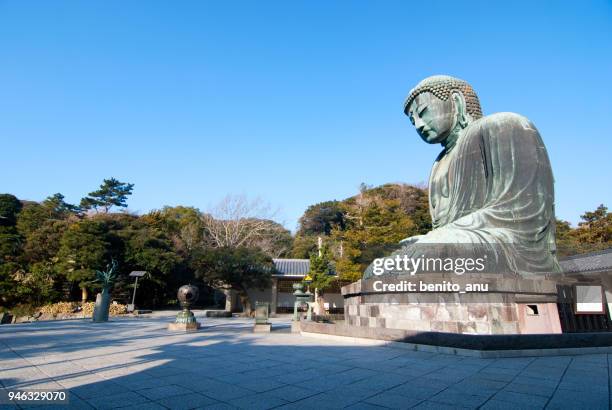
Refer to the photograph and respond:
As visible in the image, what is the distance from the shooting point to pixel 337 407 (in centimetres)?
261

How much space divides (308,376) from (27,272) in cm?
2654

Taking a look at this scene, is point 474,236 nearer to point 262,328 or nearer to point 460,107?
point 460,107

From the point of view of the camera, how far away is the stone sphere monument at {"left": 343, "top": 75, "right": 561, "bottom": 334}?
5.82 meters

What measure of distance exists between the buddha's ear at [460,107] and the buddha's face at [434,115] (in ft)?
0.38

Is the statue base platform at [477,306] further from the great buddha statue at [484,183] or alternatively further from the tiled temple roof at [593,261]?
the tiled temple roof at [593,261]

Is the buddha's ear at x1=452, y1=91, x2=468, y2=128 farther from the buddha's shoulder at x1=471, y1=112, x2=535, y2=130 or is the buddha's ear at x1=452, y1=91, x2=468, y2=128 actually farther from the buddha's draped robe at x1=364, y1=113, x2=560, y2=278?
the buddha's shoulder at x1=471, y1=112, x2=535, y2=130

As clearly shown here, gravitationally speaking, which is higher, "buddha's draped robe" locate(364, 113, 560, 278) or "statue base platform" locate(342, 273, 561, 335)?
"buddha's draped robe" locate(364, 113, 560, 278)

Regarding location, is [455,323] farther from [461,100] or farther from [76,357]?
[461,100]

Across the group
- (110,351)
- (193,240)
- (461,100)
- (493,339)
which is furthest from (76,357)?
(193,240)

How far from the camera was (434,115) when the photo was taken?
9562 mm

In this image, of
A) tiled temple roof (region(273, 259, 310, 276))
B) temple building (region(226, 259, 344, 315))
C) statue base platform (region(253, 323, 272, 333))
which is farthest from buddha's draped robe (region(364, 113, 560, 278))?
tiled temple roof (region(273, 259, 310, 276))

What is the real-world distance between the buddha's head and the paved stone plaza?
6.38 meters

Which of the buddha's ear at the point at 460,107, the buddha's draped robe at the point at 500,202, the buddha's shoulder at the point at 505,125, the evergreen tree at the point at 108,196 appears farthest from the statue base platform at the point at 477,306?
the evergreen tree at the point at 108,196

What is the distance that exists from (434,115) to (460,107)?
0.75 meters
